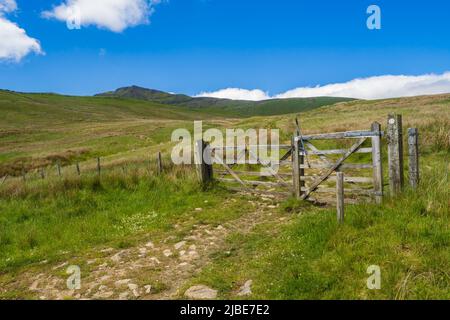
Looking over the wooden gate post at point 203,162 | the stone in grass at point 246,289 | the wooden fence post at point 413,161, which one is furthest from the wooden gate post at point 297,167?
the stone in grass at point 246,289

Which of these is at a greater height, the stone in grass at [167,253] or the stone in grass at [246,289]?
the stone in grass at [246,289]

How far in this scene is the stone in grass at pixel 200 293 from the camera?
5.36m

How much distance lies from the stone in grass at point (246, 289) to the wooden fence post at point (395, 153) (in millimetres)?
4821

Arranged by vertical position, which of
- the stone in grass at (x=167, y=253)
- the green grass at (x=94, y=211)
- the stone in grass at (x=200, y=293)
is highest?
the green grass at (x=94, y=211)

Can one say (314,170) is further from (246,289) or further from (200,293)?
(200,293)

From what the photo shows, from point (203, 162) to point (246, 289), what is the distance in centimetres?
851

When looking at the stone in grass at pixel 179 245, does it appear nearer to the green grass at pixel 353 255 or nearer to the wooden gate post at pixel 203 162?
the green grass at pixel 353 255

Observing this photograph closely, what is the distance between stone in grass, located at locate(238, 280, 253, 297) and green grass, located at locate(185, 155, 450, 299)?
107mm

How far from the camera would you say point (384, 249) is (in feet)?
18.3

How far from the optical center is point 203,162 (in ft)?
44.8

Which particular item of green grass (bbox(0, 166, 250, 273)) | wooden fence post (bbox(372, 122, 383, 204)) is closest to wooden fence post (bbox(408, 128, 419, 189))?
wooden fence post (bbox(372, 122, 383, 204))

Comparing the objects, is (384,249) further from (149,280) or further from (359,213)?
(149,280)
